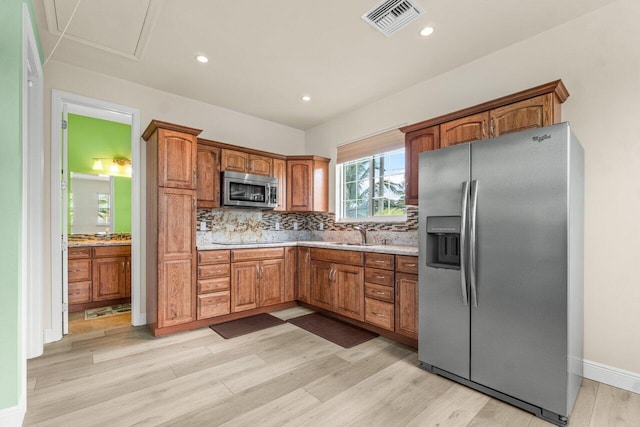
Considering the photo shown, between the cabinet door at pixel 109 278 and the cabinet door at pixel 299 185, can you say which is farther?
the cabinet door at pixel 299 185

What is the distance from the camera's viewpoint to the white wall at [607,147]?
7.08 feet

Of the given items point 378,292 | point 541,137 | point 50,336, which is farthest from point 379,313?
point 50,336

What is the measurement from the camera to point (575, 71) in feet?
7.91

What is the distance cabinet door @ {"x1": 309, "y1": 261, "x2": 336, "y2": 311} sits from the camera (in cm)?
370

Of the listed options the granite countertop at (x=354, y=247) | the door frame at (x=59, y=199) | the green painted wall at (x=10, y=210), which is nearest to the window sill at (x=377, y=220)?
the granite countertop at (x=354, y=247)

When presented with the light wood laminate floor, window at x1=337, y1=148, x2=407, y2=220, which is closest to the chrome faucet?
window at x1=337, y1=148, x2=407, y2=220

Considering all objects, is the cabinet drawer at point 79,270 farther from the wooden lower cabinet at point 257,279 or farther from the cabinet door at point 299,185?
the cabinet door at point 299,185

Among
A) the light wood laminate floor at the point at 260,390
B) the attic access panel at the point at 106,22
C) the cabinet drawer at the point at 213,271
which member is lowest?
the light wood laminate floor at the point at 260,390

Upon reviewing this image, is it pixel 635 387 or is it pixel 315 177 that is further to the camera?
pixel 315 177

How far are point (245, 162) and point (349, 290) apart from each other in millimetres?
2209

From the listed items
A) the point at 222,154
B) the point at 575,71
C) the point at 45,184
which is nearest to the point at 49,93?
the point at 45,184

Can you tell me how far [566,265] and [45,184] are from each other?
4.44 m

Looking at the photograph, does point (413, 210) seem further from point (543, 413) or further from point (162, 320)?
point (162, 320)

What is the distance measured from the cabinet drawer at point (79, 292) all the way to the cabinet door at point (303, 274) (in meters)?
2.87
